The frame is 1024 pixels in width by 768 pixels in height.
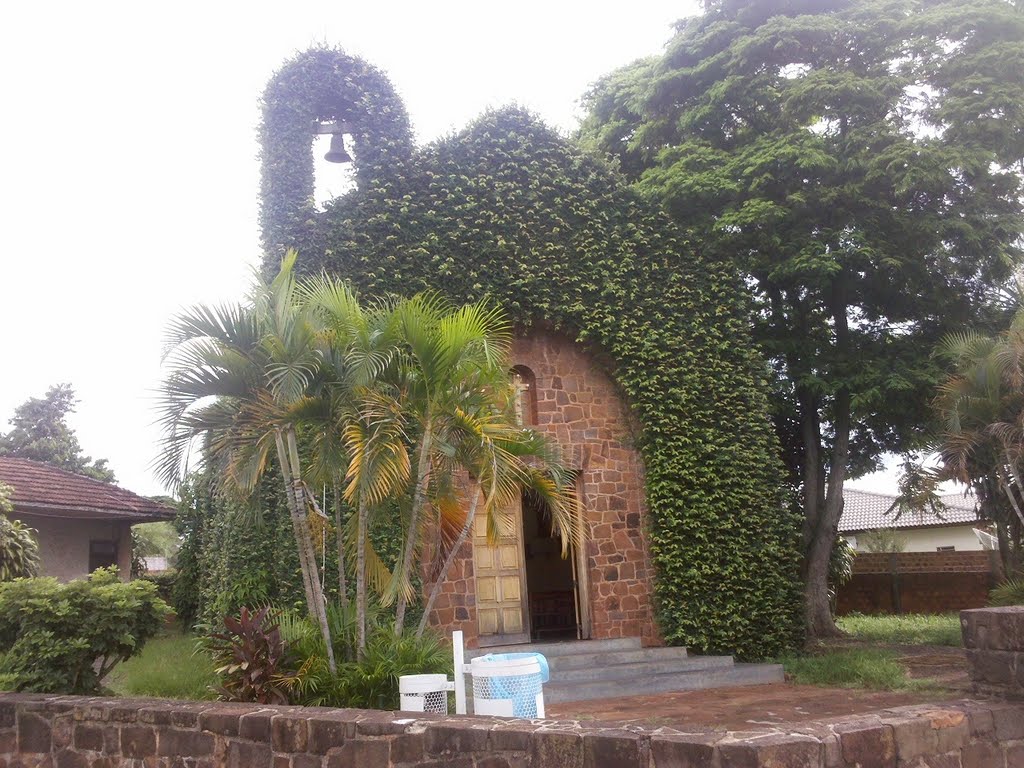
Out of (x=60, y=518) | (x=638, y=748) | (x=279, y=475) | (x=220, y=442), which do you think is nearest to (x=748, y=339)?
(x=279, y=475)

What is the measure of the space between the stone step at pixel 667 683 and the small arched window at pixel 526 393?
12.1 ft

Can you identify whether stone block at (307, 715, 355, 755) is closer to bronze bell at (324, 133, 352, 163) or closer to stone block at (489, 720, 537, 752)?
stone block at (489, 720, 537, 752)

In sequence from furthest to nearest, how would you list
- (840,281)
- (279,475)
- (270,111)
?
1. (840,281)
2. (270,111)
3. (279,475)

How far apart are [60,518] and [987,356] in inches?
546

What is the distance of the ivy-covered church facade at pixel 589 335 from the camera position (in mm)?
11656

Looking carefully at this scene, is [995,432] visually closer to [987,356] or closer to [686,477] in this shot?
[987,356]

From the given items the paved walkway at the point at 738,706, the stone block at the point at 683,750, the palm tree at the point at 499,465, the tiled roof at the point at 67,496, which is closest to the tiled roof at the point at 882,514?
the paved walkway at the point at 738,706

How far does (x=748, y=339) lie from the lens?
12891mm

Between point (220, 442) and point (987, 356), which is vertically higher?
point (987, 356)

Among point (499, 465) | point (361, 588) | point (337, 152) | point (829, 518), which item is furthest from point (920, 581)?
point (361, 588)

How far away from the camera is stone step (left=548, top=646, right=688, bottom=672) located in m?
10.4

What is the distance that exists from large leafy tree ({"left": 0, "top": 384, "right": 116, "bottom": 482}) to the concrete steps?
722 inches

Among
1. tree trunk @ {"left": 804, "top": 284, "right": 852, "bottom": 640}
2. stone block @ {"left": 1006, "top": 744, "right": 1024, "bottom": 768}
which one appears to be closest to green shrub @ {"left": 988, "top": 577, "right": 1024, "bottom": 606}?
tree trunk @ {"left": 804, "top": 284, "right": 852, "bottom": 640}

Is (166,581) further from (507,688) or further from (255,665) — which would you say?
(507,688)
